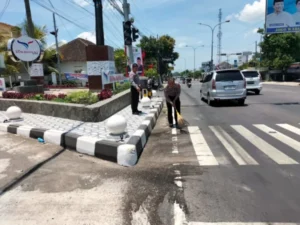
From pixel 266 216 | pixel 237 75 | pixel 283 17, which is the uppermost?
pixel 283 17

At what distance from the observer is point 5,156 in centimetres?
571

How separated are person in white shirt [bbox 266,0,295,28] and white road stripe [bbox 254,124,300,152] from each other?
13556mm

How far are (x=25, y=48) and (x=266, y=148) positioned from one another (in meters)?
12.6

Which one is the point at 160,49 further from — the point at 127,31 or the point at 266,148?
the point at 266,148

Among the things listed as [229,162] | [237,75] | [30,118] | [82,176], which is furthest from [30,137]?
[237,75]

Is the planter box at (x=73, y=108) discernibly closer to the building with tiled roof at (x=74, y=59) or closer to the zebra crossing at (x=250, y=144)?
the zebra crossing at (x=250, y=144)

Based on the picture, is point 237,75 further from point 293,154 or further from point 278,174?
point 278,174

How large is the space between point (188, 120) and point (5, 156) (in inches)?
238

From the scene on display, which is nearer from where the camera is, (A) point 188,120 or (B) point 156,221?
(B) point 156,221

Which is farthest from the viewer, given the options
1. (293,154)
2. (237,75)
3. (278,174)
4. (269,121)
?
(237,75)

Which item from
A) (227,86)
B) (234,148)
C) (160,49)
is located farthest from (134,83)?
(160,49)

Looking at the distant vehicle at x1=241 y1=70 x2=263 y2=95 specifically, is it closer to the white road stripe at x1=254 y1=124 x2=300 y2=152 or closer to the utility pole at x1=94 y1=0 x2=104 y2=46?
the utility pole at x1=94 y1=0 x2=104 y2=46

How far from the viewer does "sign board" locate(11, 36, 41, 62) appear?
1398 centimetres

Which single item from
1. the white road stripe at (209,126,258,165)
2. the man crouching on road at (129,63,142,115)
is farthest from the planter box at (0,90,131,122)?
the white road stripe at (209,126,258,165)
